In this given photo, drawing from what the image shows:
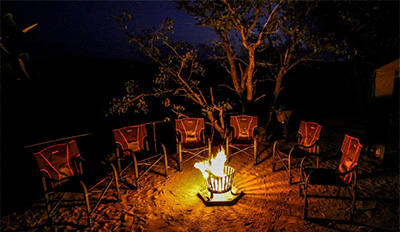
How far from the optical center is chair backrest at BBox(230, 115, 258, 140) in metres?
5.14

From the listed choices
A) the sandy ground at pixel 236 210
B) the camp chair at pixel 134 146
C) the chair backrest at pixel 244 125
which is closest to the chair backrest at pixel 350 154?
the sandy ground at pixel 236 210

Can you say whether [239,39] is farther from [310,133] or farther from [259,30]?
[310,133]

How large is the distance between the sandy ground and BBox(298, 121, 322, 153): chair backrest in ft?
2.40

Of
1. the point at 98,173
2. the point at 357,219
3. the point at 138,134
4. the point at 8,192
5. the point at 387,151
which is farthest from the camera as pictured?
the point at 387,151

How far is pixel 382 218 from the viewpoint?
293cm

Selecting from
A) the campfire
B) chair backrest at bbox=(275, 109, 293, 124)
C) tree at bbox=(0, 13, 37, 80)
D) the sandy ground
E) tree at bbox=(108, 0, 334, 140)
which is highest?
tree at bbox=(108, 0, 334, 140)

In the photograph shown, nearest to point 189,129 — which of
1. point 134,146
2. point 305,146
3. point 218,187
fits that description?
point 134,146

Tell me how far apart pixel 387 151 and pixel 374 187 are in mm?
2262

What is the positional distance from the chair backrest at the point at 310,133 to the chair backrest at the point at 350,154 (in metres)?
0.66

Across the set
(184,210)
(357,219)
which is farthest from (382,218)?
(184,210)

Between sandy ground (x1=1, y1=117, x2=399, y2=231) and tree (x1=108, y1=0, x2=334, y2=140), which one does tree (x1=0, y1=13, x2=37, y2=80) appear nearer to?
sandy ground (x1=1, y1=117, x2=399, y2=231)

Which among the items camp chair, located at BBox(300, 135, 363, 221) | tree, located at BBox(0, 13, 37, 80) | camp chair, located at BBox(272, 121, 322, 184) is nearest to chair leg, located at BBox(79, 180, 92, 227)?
tree, located at BBox(0, 13, 37, 80)

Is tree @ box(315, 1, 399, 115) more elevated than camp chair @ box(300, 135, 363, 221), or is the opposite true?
A: tree @ box(315, 1, 399, 115)

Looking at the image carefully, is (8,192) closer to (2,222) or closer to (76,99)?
(2,222)
